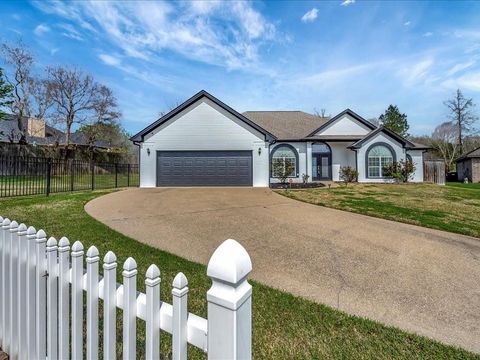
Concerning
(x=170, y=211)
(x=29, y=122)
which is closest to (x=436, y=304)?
(x=170, y=211)

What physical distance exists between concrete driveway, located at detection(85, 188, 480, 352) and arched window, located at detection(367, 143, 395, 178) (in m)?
13.1

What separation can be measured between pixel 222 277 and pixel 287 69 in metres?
18.3

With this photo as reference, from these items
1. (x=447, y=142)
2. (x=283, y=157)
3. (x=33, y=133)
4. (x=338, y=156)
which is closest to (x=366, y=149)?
(x=338, y=156)

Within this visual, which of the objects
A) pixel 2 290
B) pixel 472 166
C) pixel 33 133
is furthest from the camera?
pixel 33 133

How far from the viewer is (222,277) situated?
42.9 inches

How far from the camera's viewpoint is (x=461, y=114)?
37.8 m

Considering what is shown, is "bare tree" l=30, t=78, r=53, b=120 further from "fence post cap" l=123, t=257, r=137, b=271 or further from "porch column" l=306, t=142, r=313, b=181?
"fence post cap" l=123, t=257, r=137, b=271

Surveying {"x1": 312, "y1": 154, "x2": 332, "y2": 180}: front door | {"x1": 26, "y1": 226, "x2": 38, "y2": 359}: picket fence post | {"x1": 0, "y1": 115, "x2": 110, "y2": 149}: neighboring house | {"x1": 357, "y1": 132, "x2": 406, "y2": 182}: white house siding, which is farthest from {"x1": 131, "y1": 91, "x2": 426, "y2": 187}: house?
{"x1": 0, "y1": 115, "x2": 110, "y2": 149}: neighboring house

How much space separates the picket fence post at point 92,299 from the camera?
59.7 inches

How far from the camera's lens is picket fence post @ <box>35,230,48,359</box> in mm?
1825

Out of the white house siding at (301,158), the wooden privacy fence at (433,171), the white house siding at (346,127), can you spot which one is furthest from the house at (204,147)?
the wooden privacy fence at (433,171)

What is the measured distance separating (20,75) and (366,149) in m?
33.9

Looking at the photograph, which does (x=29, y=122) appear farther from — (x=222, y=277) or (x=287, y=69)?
(x=222, y=277)

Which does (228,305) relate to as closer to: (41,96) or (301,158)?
(301,158)
